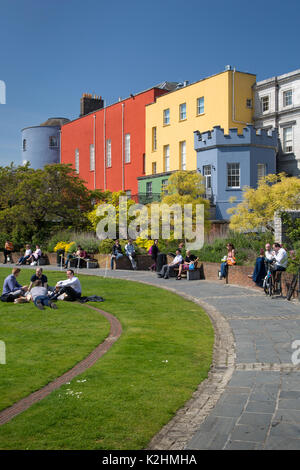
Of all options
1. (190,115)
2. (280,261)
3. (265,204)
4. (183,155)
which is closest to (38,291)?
(280,261)

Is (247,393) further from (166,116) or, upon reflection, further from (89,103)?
(89,103)

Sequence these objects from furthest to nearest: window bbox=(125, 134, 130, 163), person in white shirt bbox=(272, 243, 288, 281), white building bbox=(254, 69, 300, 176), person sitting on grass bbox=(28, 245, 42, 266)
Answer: window bbox=(125, 134, 130, 163) < white building bbox=(254, 69, 300, 176) < person sitting on grass bbox=(28, 245, 42, 266) < person in white shirt bbox=(272, 243, 288, 281)

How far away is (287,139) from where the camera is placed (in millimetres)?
36031

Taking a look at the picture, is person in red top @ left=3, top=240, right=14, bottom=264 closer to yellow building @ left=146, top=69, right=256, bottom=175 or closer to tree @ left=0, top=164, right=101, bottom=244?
tree @ left=0, top=164, right=101, bottom=244

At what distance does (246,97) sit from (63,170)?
15.1 m

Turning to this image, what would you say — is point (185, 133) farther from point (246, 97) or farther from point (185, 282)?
point (185, 282)

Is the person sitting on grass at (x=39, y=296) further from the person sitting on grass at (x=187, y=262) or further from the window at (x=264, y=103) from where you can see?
the window at (x=264, y=103)

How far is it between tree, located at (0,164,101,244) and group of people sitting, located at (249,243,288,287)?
20.5 m

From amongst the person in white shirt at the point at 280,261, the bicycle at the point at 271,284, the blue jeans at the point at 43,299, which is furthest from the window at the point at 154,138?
the blue jeans at the point at 43,299

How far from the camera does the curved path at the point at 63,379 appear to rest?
586 cm

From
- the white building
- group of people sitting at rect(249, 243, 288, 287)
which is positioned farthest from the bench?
the white building

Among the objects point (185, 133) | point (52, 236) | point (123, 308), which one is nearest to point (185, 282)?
point (123, 308)

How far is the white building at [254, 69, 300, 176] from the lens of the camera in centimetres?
3525

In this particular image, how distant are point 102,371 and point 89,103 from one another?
5203cm
